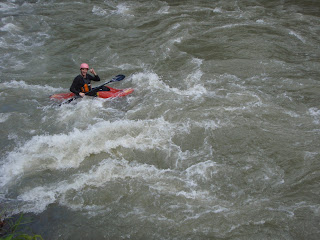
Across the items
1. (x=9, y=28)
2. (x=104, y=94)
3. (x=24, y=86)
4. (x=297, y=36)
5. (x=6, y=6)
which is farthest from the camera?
(x=6, y=6)

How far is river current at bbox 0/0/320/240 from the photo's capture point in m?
4.03

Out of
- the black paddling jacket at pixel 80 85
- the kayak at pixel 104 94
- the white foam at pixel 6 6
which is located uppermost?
the white foam at pixel 6 6

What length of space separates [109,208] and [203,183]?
4.49ft

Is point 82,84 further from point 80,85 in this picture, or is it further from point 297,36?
point 297,36

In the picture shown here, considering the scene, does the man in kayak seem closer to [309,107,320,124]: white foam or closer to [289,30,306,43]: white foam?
[309,107,320,124]: white foam

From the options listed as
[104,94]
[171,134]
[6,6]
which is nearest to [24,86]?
[104,94]

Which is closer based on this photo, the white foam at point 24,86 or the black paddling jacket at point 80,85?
the black paddling jacket at point 80,85

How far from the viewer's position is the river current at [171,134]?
403 centimetres

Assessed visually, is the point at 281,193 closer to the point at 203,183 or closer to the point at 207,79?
the point at 203,183

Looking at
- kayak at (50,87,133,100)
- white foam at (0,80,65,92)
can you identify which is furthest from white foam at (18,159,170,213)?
white foam at (0,80,65,92)

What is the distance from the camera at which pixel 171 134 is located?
561cm

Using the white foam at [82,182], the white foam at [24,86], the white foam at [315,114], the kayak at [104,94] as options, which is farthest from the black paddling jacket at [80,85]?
the white foam at [315,114]

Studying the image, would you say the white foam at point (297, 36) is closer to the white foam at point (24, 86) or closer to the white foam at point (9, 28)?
the white foam at point (24, 86)

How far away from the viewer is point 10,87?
25.4ft
